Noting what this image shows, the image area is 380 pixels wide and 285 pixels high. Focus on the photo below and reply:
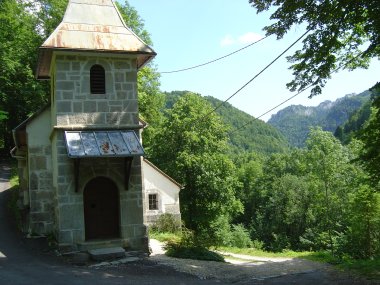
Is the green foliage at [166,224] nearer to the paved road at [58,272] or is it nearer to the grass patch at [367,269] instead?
Answer: the paved road at [58,272]

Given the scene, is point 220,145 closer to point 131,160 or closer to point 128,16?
point 128,16

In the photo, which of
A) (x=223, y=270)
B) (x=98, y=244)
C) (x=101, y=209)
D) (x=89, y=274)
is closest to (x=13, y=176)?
(x=101, y=209)

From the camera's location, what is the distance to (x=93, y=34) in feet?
42.5

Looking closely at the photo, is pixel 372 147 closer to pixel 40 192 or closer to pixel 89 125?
pixel 89 125

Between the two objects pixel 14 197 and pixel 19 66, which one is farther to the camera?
pixel 19 66

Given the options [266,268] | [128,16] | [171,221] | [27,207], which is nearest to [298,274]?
[266,268]

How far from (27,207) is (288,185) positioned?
35454mm

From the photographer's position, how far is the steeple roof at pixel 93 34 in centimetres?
1237

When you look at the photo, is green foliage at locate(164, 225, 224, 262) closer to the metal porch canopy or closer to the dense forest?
the metal porch canopy

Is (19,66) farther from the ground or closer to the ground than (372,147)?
farther from the ground

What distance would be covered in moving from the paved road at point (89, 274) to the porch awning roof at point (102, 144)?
10.0 feet

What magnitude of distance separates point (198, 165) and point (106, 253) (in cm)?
1755

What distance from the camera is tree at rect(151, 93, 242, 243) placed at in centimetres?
2900

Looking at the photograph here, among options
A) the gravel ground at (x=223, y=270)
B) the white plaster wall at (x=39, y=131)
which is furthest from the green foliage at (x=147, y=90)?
the gravel ground at (x=223, y=270)
